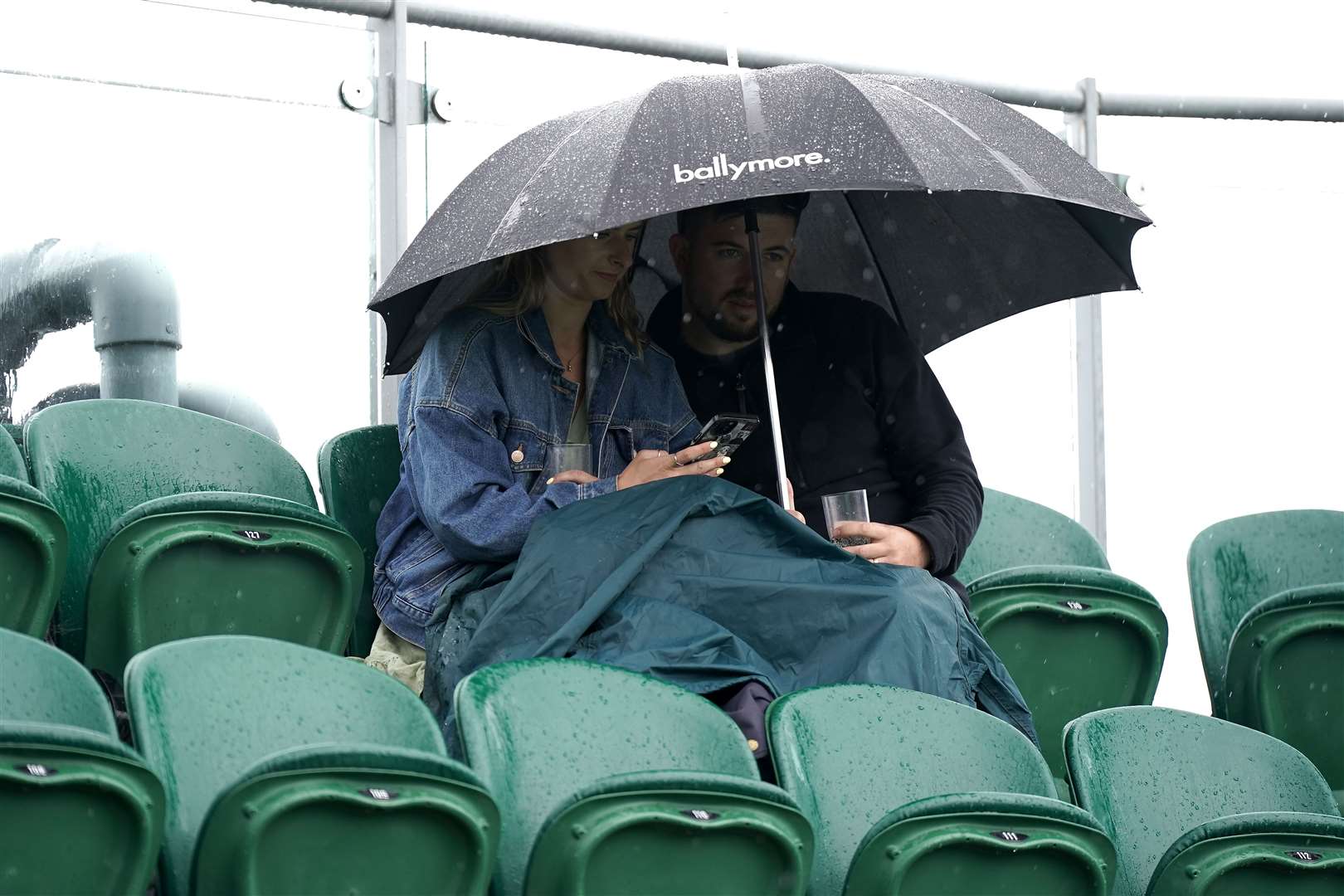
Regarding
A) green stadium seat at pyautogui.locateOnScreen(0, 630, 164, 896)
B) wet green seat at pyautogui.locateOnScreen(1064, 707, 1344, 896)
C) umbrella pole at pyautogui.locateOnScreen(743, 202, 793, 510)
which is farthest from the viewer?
umbrella pole at pyautogui.locateOnScreen(743, 202, 793, 510)

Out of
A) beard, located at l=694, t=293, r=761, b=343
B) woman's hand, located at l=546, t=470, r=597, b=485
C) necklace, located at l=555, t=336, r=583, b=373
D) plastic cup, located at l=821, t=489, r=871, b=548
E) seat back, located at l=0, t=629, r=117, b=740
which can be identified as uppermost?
beard, located at l=694, t=293, r=761, b=343

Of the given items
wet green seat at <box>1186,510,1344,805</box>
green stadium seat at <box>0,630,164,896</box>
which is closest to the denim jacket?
green stadium seat at <box>0,630,164,896</box>

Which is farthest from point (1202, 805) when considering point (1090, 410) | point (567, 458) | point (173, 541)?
point (1090, 410)

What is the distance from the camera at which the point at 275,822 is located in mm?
1681

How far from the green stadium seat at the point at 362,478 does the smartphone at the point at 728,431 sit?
2.12 ft

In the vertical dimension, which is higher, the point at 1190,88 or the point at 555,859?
the point at 1190,88

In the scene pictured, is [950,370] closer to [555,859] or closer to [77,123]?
[77,123]

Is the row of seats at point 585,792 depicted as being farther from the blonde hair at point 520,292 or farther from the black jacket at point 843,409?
the blonde hair at point 520,292

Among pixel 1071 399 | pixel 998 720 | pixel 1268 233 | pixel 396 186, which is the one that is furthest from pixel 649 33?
pixel 998 720

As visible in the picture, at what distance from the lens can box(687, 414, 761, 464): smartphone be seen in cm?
270

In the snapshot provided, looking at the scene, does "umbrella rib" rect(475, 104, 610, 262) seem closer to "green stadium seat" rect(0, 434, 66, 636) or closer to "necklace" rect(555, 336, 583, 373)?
"necklace" rect(555, 336, 583, 373)

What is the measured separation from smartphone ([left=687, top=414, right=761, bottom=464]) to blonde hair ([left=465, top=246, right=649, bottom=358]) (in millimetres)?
342

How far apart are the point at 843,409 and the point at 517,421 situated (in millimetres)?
645

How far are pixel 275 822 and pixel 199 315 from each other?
219 cm
